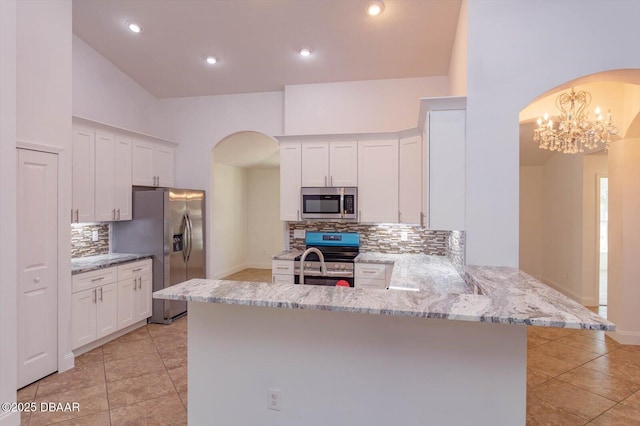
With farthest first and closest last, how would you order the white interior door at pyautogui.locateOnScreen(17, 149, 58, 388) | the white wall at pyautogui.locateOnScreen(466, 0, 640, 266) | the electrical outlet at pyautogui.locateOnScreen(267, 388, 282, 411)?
the white interior door at pyautogui.locateOnScreen(17, 149, 58, 388) → the white wall at pyautogui.locateOnScreen(466, 0, 640, 266) → the electrical outlet at pyautogui.locateOnScreen(267, 388, 282, 411)

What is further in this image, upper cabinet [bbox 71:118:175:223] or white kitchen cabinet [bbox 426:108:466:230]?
upper cabinet [bbox 71:118:175:223]

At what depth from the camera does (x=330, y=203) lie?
449 cm

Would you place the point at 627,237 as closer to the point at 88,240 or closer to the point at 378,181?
the point at 378,181

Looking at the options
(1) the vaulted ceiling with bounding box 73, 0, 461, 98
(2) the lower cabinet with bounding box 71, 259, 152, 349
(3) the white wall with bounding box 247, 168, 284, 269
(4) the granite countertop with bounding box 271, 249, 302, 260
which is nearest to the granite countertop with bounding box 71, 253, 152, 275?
(2) the lower cabinet with bounding box 71, 259, 152, 349

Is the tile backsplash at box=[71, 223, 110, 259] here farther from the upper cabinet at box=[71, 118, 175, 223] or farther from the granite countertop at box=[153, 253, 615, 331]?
the granite countertop at box=[153, 253, 615, 331]

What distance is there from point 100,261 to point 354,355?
3618 millimetres

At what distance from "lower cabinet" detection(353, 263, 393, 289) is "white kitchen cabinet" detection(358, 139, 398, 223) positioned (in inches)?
25.0

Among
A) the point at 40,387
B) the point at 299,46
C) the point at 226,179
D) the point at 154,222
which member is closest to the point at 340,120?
the point at 299,46

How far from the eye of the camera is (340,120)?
484cm

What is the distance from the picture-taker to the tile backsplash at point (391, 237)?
455 centimetres

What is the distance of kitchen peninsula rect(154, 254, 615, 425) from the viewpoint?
1730 mm

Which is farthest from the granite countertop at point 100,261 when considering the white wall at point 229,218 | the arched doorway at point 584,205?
the arched doorway at point 584,205

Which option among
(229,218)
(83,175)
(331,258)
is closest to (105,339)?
(83,175)

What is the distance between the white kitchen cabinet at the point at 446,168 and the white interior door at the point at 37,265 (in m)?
3.50
